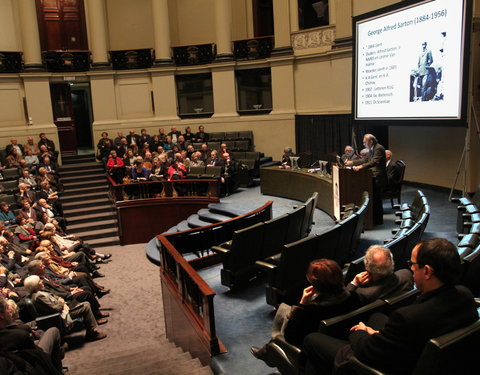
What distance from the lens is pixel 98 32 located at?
13797mm

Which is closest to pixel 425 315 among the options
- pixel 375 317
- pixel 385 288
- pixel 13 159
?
pixel 375 317

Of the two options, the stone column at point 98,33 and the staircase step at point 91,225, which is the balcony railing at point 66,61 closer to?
the stone column at point 98,33

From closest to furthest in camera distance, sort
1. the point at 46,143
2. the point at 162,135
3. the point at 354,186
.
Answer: the point at 354,186
the point at 46,143
the point at 162,135

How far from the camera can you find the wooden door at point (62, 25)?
46.4 feet

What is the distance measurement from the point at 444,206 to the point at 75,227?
24.5 ft

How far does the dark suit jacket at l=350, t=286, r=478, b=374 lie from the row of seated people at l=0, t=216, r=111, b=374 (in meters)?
2.07

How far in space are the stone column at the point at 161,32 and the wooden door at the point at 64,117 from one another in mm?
3001

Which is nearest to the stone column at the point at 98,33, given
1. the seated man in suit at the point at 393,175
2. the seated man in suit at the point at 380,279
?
the seated man in suit at the point at 393,175

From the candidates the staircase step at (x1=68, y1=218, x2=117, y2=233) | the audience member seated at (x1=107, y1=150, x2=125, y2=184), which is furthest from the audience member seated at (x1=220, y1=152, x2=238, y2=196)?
the staircase step at (x1=68, y1=218, x2=117, y2=233)

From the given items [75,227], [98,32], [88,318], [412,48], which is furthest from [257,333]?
[98,32]

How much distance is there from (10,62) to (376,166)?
437 inches

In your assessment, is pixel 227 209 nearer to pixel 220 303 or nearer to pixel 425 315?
pixel 220 303

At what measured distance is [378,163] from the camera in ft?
20.6

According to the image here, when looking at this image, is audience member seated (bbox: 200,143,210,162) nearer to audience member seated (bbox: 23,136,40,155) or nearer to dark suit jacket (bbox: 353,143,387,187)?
audience member seated (bbox: 23,136,40,155)
